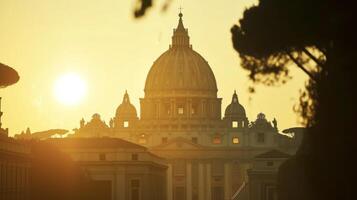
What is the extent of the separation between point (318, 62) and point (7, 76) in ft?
97.6

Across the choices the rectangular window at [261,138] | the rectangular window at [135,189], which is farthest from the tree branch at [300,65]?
the rectangular window at [261,138]

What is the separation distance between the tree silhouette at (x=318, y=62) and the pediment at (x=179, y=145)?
147663 millimetres

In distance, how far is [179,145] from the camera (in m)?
186

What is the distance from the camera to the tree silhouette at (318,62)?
3338 centimetres

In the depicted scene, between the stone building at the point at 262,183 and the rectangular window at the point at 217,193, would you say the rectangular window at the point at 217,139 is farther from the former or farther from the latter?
the stone building at the point at 262,183

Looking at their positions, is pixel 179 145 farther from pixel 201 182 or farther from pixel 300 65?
pixel 300 65

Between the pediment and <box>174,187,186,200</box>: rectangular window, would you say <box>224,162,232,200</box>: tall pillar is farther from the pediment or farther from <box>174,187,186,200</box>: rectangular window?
<box>174,187,186,200</box>: rectangular window

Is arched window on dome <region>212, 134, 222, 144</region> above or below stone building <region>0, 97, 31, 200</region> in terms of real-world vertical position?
above

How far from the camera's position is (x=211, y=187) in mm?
187500

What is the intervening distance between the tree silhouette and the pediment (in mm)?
147663

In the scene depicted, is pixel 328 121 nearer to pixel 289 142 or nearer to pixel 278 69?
pixel 278 69

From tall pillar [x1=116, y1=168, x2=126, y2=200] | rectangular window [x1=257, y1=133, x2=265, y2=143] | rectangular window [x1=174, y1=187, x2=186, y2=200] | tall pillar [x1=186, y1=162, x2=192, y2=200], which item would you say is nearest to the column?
tall pillar [x1=116, y1=168, x2=126, y2=200]

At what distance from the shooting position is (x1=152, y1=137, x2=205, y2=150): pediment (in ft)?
608

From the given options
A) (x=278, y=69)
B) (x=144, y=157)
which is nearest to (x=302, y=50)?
(x=278, y=69)
